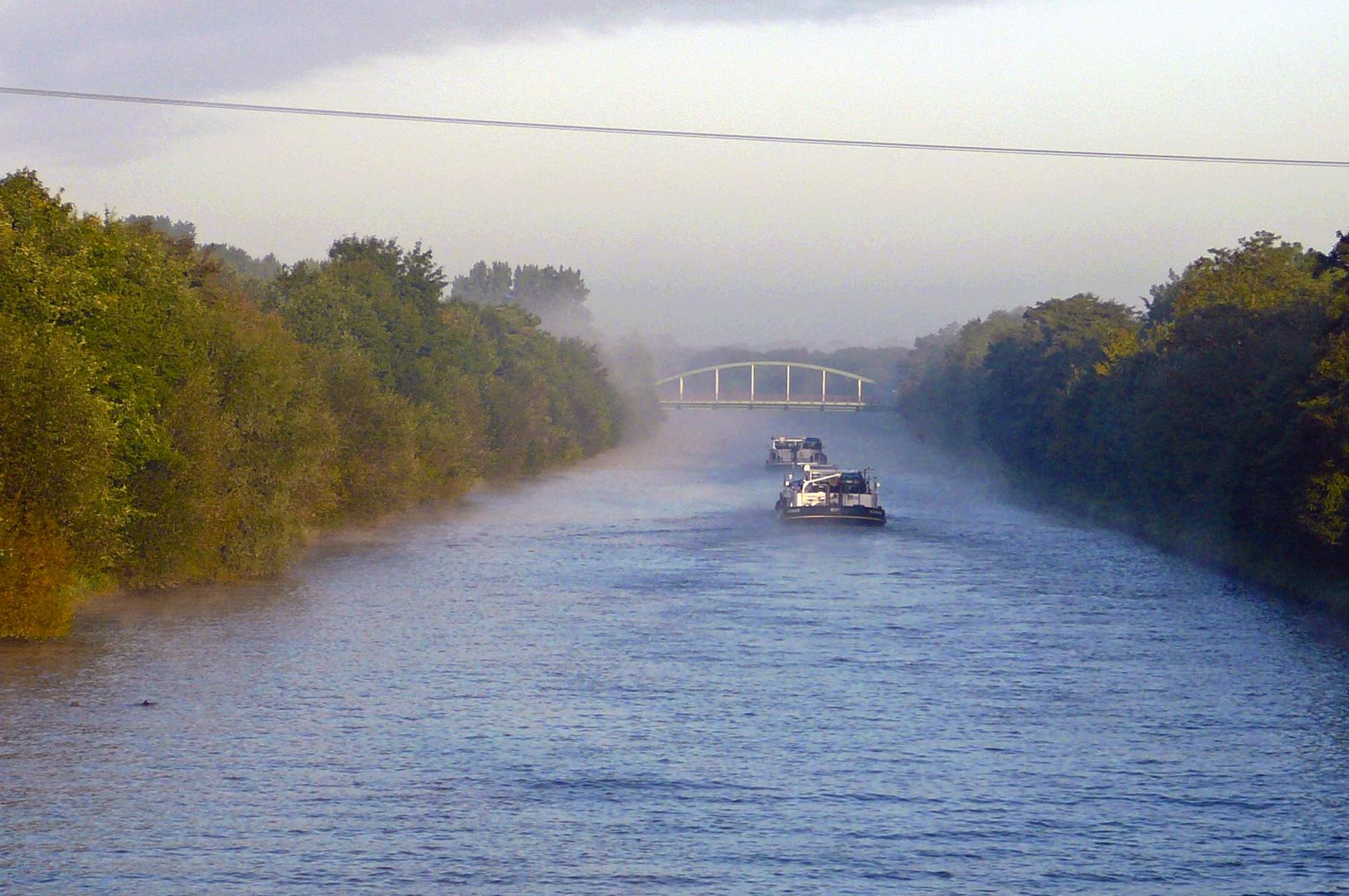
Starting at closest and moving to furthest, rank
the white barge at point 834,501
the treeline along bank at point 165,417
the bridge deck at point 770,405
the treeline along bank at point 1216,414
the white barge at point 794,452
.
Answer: the treeline along bank at point 165,417
the treeline along bank at point 1216,414
the white barge at point 834,501
the white barge at point 794,452
the bridge deck at point 770,405

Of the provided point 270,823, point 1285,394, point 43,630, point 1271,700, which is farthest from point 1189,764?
point 43,630

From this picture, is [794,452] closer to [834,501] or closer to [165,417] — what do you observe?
[834,501]

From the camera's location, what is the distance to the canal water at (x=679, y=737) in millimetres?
16281

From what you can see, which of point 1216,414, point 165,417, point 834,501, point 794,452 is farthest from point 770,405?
point 165,417

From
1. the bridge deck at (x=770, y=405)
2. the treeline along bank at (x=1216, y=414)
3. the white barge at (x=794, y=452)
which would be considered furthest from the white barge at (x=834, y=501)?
the bridge deck at (x=770, y=405)

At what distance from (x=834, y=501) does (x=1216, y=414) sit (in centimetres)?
1761

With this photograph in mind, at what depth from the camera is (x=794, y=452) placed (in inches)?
4107

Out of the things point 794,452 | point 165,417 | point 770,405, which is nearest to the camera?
point 165,417

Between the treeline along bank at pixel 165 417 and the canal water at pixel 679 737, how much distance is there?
1.57 metres

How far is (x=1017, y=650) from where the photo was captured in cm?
2997

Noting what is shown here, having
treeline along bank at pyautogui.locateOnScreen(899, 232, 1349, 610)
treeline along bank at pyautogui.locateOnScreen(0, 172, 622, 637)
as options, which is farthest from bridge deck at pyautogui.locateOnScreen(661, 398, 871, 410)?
treeline along bank at pyautogui.locateOnScreen(0, 172, 622, 637)

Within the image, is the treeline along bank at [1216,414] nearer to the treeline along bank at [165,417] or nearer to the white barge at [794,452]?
the white barge at [794,452]

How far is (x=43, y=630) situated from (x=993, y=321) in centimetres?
13584

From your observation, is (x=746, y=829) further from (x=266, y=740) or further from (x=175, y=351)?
(x=175, y=351)
